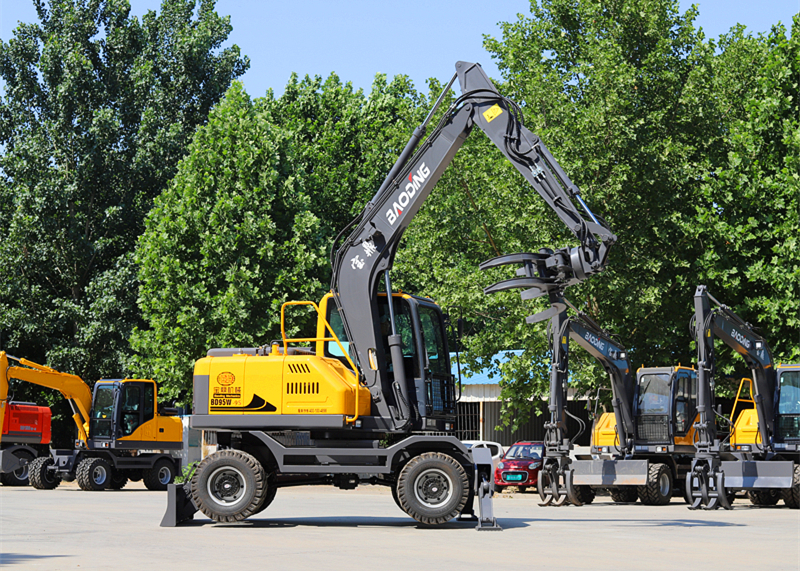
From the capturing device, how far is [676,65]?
3231 centimetres

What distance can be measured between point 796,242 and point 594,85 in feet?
24.7

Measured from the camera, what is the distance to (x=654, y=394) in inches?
969

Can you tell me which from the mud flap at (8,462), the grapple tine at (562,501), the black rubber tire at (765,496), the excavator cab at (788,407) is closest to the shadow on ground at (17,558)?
the grapple tine at (562,501)

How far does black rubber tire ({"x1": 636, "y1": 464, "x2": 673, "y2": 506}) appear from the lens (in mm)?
23000

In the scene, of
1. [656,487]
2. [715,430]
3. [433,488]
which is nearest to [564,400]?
[656,487]

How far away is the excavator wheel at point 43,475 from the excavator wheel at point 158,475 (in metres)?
2.71

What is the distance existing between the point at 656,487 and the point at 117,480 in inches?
674

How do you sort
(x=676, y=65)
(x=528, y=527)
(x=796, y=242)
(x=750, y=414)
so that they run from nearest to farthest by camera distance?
1. (x=528, y=527)
2. (x=750, y=414)
3. (x=796, y=242)
4. (x=676, y=65)

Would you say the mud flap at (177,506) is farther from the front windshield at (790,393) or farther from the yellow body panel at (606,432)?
the front windshield at (790,393)

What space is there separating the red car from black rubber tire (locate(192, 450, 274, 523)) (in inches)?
587

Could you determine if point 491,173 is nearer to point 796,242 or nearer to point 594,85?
point 594,85

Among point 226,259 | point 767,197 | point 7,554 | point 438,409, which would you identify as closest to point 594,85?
point 767,197

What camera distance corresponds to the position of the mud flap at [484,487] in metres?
14.5

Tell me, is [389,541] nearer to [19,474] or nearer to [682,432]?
[682,432]
